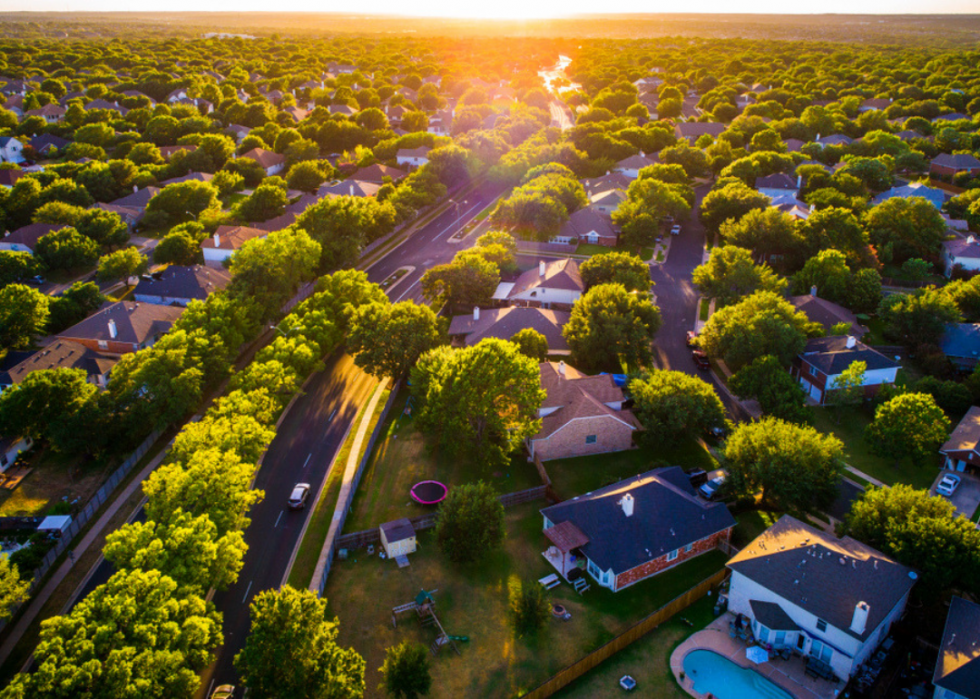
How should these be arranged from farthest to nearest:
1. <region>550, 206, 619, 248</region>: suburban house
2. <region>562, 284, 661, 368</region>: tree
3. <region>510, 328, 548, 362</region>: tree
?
1. <region>550, 206, 619, 248</region>: suburban house
2. <region>562, 284, 661, 368</region>: tree
3. <region>510, 328, 548, 362</region>: tree

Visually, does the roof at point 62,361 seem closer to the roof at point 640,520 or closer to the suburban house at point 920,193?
the roof at point 640,520

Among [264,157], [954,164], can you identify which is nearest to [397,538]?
[264,157]

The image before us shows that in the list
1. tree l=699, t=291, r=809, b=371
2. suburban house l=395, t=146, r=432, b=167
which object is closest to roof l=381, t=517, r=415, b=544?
tree l=699, t=291, r=809, b=371

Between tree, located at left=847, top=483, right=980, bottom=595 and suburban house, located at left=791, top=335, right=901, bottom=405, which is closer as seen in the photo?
tree, located at left=847, top=483, right=980, bottom=595

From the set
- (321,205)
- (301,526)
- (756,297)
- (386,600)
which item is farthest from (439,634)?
(321,205)

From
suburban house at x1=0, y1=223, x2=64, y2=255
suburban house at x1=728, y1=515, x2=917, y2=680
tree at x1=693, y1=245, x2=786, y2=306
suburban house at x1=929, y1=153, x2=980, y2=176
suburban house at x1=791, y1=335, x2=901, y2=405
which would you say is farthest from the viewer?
suburban house at x1=929, y1=153, x2=980, y2=176

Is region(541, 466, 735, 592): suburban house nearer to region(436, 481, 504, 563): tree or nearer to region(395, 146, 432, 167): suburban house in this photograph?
region(436, 481, 504, 563): tree

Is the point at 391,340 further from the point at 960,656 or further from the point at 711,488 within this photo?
the point at 960,656

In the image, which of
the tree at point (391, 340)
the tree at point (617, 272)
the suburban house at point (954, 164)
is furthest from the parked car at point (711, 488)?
the suburban house at point (954, 164)
